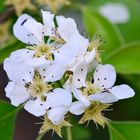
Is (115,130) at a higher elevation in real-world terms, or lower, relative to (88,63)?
A: lower

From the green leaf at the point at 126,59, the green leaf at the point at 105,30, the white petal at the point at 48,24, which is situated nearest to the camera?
the white petal at the point at 48,24

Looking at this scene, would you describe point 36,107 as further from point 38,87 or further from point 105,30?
point 105,30

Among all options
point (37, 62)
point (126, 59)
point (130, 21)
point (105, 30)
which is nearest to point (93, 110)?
point (37, 62)

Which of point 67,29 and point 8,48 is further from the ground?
point 67,29

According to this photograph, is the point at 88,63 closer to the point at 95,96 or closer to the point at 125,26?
the point at 95,96

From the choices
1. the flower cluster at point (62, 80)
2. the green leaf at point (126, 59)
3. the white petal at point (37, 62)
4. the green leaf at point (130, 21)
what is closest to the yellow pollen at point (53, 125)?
the flower cluster at point (62, 80)

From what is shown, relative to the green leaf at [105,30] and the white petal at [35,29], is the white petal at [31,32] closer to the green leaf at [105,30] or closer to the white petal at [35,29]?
the white petal at [35,29]

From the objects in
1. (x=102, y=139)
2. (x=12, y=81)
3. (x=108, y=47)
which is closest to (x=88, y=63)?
(x=12, y=81)
